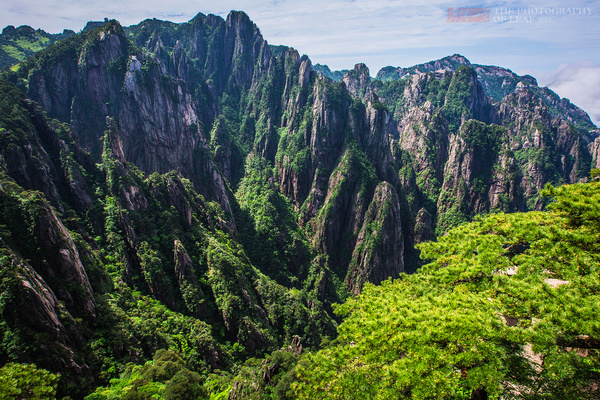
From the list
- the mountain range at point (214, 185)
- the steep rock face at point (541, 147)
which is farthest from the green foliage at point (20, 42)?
the steep rock face at point (541, 147)

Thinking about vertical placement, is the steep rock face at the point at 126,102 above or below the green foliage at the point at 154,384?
above

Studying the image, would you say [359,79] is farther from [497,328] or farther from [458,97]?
[497,328]

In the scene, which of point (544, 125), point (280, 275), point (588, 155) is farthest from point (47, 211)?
point (588, 155)

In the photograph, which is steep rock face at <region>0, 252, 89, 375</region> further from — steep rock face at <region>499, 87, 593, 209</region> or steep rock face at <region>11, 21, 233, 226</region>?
steep rock face at <region>499, 87, 593, 209</region>

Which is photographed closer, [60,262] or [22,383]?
[22,383]

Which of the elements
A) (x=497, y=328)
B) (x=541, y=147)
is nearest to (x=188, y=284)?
(x=497, y=328)

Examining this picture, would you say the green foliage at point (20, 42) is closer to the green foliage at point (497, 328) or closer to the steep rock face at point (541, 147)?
the green foliage at point (497, 328)

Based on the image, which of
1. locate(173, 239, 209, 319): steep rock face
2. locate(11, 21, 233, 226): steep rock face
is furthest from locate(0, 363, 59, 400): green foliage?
locate(11, 21, 233, 226): steep rock face
